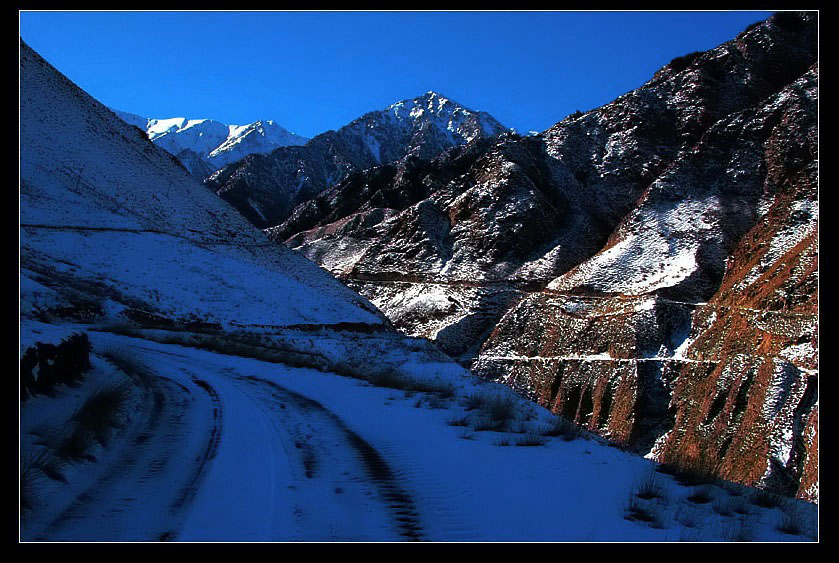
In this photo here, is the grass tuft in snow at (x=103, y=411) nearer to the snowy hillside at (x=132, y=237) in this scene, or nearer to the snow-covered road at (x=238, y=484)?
the snow-covered road at (x=238, y=484)

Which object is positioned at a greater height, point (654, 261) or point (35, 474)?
point (654, 261)

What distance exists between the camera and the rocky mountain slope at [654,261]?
3653 cm

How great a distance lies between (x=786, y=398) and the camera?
105ft

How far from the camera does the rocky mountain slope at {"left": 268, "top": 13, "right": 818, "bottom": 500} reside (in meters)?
36.5

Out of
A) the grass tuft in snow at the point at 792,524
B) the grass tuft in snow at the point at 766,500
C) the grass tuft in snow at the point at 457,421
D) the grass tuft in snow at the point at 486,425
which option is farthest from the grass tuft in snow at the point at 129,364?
the grass tuft in snow at the point at 792,524

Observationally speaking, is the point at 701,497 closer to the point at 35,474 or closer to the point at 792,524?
the point at 792,524

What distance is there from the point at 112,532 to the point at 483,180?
80472 mm

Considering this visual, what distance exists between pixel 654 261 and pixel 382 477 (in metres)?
58.3

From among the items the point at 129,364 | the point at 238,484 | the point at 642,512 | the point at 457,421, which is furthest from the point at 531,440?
the point at 129,364

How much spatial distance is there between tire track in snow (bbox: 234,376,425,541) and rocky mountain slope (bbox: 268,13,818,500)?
69.1 ft

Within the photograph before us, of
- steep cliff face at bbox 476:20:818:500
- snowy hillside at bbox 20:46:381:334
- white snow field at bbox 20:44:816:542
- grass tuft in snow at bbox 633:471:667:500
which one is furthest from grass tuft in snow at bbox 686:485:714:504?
snowy hillside at bbox 20:46:381:334

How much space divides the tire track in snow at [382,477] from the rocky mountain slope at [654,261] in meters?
21.1

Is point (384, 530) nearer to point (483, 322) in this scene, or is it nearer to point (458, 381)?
point (458, 381)

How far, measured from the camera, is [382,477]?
4754 millimetres
